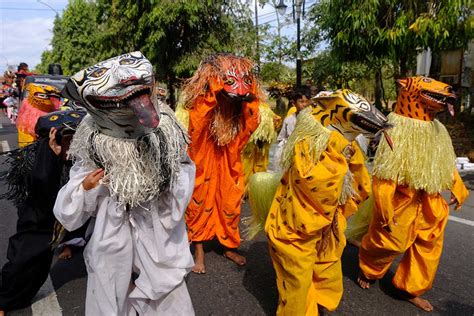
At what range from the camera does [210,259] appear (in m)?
3.68

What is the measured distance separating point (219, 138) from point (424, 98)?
1.60m

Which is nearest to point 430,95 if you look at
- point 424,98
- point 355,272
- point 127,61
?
point 424,98

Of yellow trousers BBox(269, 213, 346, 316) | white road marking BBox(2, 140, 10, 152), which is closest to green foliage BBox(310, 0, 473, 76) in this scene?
yellow trousers BBox(269, 213, 346, 316)

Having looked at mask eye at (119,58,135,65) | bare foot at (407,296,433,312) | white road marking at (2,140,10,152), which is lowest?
bare foot at (407,296,433,312)

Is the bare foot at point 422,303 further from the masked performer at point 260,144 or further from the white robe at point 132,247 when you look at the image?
the masked performer at point 260,144

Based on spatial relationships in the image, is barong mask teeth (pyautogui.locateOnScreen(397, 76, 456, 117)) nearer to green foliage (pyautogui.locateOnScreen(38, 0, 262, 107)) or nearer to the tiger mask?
the tiger mask

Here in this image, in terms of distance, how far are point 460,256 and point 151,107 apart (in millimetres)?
3306

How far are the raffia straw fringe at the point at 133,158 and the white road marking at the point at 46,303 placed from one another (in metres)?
1.42

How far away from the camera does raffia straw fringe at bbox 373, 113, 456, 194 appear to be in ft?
8.99

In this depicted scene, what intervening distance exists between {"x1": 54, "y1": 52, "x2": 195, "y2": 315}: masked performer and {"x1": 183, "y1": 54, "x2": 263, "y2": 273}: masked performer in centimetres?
115

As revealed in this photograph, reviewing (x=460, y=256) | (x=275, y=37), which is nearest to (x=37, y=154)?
(x=460, y=256)

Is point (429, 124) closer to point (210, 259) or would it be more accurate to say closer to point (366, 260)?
point (366, 260)

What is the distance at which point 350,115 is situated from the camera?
7.54ft

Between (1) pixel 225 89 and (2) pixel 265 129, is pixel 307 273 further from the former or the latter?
(2) pixel 265 129
